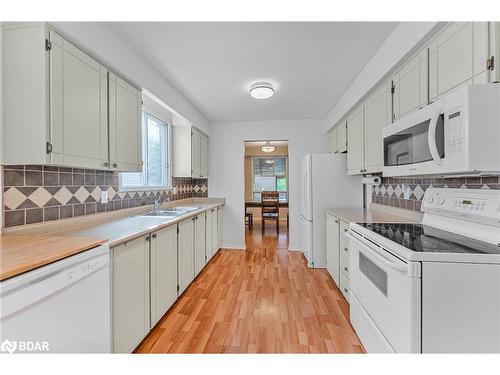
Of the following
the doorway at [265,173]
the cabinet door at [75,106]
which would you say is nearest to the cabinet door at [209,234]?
the cabinet door at [75,106]

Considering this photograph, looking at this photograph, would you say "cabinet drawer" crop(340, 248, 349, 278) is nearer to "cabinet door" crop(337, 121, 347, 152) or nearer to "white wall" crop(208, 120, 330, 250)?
"cabinet door" crop(337, 121, 347, 152)

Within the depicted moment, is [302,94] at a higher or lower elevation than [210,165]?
higher

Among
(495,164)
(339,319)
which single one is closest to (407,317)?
(495,164)

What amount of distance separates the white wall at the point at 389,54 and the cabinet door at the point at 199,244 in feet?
7.66

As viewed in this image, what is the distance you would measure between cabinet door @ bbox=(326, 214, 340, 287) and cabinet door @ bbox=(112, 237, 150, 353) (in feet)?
6.48

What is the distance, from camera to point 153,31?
1751 millimetres

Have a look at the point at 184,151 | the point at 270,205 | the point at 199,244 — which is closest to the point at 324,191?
the point at 199,244

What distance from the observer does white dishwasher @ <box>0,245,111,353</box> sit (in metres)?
0.77

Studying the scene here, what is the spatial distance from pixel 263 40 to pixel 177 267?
217cm

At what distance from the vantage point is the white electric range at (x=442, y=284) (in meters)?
1.04

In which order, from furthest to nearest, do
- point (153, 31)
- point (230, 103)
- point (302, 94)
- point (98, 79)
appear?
point (230, 103), point (302, 94), point (153, 31), point (98, 79)

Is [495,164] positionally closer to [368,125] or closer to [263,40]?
[368,125]

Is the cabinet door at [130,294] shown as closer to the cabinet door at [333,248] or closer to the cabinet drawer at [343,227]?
the cabinet drawer at [343,227]

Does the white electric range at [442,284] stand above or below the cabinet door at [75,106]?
below
